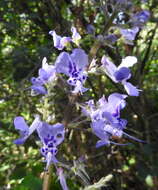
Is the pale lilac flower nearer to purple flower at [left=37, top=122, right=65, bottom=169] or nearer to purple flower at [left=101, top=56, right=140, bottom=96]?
purple flower at [left=37, top=122, right=65, bottom=169]

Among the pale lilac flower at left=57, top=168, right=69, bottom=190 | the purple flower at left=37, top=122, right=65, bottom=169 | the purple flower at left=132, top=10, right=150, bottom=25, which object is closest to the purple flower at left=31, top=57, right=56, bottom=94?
the purple flower at left=37, top=122, right=65, bottom=169

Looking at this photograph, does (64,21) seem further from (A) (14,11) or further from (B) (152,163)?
(B) (152,163)

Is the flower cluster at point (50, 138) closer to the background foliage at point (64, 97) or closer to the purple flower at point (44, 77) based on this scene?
the purple flower at point (44, 77)

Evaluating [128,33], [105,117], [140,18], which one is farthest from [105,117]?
[140,18]

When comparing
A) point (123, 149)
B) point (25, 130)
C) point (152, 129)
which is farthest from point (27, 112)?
point (25, 130)

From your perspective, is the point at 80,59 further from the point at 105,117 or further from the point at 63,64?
the point at 105,117

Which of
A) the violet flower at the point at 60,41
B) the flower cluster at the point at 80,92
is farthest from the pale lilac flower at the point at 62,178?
the violet flower at the point at 60,41
